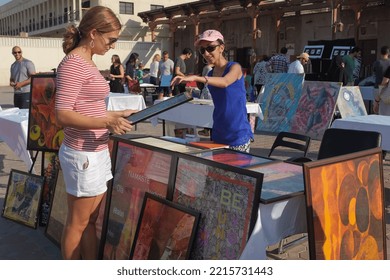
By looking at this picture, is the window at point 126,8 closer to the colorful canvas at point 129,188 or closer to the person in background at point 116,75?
the person in background at point 116,75

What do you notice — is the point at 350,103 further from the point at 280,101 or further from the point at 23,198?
the point at 23,198

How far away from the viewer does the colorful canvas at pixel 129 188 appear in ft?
9.47

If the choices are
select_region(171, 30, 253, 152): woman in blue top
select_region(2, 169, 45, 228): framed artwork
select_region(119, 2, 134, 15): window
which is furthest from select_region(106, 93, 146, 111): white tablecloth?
select_region(119, 2, 134, 15): window

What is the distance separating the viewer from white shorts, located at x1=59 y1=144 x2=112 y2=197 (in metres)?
2.46

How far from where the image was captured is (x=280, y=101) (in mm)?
10062

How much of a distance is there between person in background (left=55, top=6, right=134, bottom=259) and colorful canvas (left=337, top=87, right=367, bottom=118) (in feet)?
23.3

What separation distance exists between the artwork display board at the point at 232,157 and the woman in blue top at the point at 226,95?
0.37 m

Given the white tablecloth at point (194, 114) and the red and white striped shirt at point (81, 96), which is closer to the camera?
the red and white striped shirt at point (81, 96)

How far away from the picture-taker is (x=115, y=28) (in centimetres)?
Answer: 246

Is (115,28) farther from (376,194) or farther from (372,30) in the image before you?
(372,30)

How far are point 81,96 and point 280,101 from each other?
26.5 feet

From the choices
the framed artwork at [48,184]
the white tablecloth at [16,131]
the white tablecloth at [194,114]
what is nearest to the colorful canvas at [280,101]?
the white tablecloth at [194,114]

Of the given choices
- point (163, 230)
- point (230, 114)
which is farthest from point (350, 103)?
point (163, 230)

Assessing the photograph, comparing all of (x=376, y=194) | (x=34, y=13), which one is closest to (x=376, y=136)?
(x=376, y=194)
